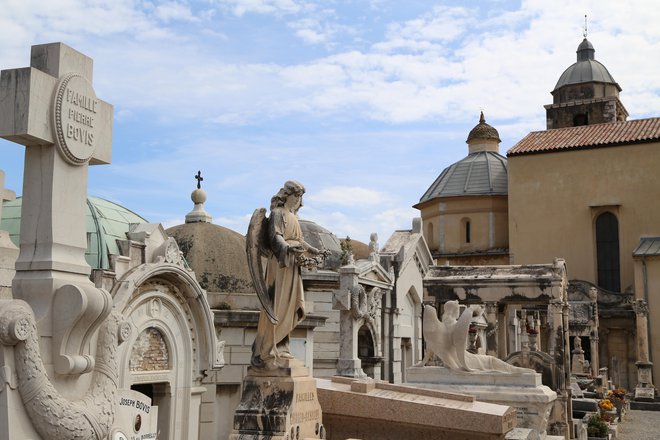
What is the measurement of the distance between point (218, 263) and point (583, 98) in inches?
1422

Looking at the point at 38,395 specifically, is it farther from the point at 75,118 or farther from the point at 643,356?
the point at 643,356

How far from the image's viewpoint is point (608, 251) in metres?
36.6

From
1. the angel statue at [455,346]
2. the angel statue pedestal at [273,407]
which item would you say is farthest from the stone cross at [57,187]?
the angel statue at [455,346]

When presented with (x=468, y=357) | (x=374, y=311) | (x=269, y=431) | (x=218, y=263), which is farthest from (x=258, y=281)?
(x=374, y=311)

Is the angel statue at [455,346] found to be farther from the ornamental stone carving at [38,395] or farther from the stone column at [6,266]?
the ornamental stone carving at [38,395]

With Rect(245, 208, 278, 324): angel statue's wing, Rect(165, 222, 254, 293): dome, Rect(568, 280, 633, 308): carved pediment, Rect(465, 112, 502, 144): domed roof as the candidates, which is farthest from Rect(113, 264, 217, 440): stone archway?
Rect(465, 112, 502, 144): domed roof

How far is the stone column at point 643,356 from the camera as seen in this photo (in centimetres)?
3048

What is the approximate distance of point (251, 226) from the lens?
7.90 m

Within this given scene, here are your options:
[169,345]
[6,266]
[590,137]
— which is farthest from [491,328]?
[590,137]

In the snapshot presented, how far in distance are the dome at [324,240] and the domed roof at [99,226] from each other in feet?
24.9

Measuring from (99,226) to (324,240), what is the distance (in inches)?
413

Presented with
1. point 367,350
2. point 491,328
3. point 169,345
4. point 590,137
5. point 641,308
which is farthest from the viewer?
point 590,137

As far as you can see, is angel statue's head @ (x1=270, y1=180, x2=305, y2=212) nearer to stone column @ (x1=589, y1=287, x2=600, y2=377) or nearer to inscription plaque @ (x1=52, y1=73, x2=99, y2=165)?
inscription plaque @ (x1=52, y1=73, x2=99, y2=165)

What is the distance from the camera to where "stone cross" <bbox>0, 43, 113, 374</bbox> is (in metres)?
4.22
